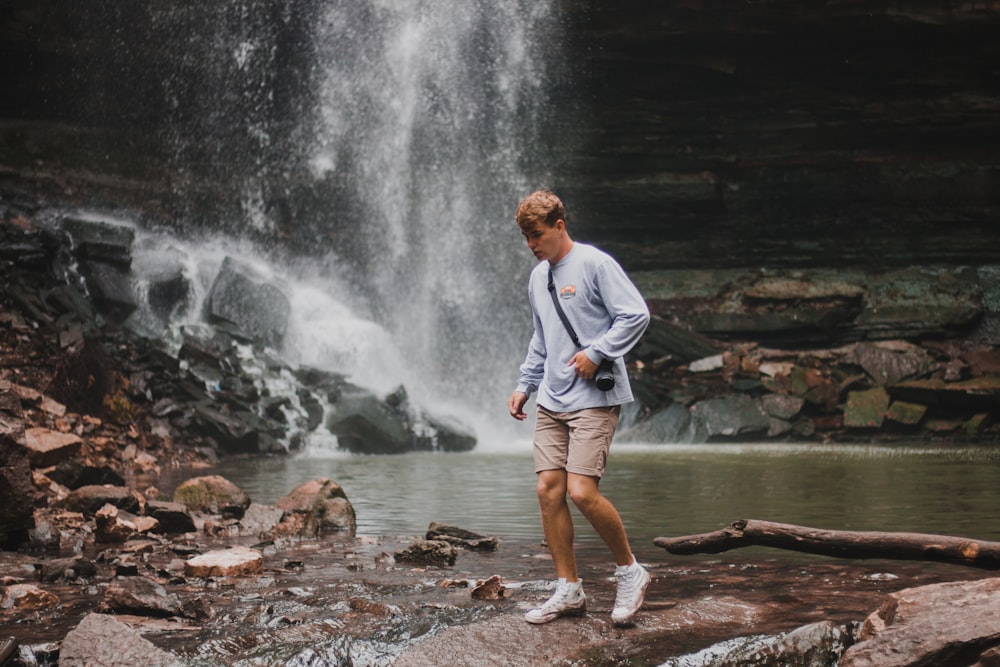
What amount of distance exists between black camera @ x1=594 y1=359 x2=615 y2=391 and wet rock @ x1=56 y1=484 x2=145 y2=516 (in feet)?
15.9

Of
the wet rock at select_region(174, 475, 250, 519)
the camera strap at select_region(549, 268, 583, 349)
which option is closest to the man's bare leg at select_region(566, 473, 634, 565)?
the camera strap at select_region(549, 268, 583, 349)

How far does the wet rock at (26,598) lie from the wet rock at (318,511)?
2.47 meters

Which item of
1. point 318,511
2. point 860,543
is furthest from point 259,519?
point 860,543

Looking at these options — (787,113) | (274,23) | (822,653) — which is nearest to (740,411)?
(787,113)

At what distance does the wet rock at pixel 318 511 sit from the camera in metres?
6.81

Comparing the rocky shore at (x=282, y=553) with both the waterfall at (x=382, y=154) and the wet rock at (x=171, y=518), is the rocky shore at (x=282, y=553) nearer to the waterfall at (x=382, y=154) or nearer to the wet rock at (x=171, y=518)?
the wet rock at (x=171, y=518)

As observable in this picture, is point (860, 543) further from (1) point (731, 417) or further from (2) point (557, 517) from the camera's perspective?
(1) point (731, 417)

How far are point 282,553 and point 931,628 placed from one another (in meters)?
4.08

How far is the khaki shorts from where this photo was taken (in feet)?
12.5

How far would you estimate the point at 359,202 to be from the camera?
75.9 feet

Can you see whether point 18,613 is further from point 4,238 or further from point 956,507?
point 4,238

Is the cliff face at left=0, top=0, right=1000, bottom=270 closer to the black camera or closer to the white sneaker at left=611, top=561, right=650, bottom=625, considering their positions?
the black camera

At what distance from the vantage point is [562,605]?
379cm

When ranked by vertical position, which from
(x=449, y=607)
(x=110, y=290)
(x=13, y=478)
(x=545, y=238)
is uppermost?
(x=110, y=290)
